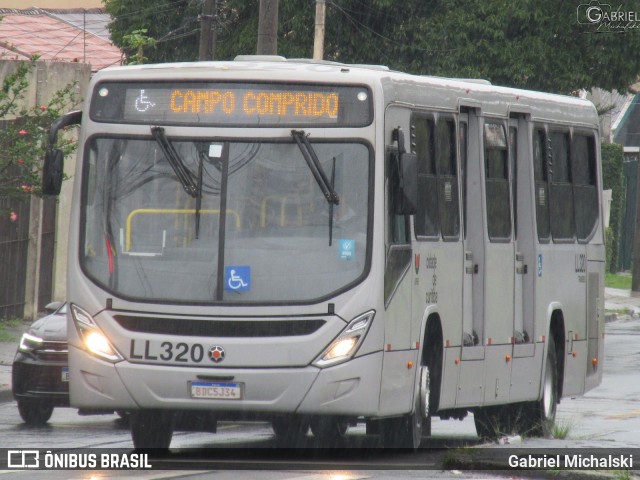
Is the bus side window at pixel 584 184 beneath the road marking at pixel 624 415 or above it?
above

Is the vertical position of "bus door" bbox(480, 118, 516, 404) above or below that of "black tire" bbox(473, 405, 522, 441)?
above

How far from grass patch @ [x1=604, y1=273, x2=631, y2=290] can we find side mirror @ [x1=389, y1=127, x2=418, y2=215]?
1307 inches

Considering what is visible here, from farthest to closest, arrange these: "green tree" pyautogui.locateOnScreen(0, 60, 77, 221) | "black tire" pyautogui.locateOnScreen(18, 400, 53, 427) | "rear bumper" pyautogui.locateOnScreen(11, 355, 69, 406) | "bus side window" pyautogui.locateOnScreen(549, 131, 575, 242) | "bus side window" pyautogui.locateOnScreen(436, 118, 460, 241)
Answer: "green tree" pyautogui.locateOnScreen(0, 60, 77, 221)
"bus side window" pyautogui.locateOnScreen(549, 131, 575, 242)
"black tire" pyautogui.locateOnScreen(18, 400, 53, 427)
"rear bumper" pyautogui.locateOnScreen(11, 355, 69, 406)
"bus side window" pyautogui.locateOnScreen(436, 118, 460, 241)

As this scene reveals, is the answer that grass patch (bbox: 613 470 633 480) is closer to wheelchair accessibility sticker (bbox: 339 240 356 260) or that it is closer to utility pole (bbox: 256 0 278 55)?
wheelchair accessibility sticker (bbox: 339 240 356 260)

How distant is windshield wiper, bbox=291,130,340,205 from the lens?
36.8 ft

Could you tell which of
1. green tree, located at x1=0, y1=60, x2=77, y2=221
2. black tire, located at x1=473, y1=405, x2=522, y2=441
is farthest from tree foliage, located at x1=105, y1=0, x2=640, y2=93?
black tire, located at x1=473, y1=405, x2=522, y2=441

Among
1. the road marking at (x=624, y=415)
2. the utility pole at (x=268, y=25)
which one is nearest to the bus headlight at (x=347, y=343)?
the road marking at (x=624, y=415)

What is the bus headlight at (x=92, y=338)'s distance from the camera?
36.7ft

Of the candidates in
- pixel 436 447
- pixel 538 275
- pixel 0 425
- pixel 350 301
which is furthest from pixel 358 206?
pixel 0 425

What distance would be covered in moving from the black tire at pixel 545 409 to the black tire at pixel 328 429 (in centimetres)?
186

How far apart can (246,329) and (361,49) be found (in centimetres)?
2792

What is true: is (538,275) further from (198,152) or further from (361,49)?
(361,49)

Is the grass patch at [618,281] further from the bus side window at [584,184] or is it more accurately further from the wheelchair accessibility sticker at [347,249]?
the wheelchair accessibility sticker at [347,249]

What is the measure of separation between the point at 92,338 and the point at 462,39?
2650 centimetres
